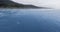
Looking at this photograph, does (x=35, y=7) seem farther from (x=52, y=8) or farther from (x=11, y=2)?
(x=11, y=2)

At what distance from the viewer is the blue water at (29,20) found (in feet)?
5.25

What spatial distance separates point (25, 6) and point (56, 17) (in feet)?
1.83

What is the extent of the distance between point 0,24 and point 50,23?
2.68 ft

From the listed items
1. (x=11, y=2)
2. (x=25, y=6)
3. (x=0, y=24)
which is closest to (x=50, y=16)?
(x=25, y=6)

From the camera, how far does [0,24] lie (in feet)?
5.26

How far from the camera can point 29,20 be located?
5.49 ft

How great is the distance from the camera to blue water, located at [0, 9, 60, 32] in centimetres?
160

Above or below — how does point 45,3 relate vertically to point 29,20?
above

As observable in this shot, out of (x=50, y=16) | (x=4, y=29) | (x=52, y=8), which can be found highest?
(x=52, y=8)

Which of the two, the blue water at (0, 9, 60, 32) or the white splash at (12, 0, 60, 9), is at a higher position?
the white splash at (12, 0, 60, 9)

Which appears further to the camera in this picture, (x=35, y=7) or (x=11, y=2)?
(x=35, y=7)

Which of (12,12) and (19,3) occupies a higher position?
(19,3)

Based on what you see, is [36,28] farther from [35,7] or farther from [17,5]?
[17,5]

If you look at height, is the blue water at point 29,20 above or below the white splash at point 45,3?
below
